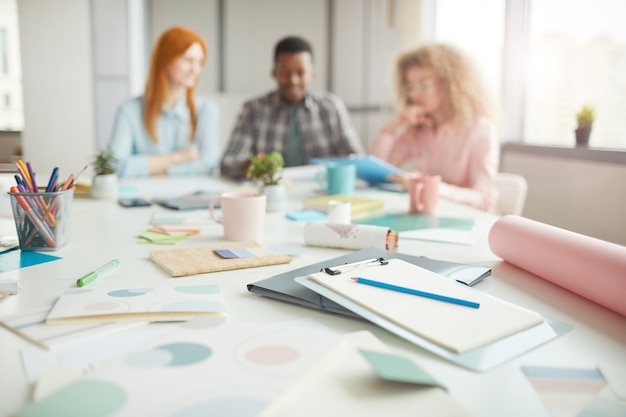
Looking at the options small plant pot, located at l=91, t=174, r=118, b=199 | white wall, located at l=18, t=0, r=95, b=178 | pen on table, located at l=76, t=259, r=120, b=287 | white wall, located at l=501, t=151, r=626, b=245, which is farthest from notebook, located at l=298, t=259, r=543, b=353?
white wall, located at l=18, t=0, r=95, b=178

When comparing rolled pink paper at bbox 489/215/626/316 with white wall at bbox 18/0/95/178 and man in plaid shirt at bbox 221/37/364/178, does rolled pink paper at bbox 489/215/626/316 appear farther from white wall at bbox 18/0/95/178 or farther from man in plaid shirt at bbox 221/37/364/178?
white wall at bbox 18/0/95/178

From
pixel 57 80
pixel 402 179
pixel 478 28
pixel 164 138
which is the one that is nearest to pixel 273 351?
pixel 402 179

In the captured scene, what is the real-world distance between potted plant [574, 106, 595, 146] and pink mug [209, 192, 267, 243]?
1939 millimetres

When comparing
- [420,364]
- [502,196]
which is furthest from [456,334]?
[502,196]

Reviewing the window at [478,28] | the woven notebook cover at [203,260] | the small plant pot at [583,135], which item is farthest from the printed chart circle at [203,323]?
the window at [478,28]

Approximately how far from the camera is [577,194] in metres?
2.45

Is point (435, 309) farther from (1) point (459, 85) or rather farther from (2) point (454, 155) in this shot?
(1) point (459, 85)

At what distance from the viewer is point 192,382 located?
470 mm

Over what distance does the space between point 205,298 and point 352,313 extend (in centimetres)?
20

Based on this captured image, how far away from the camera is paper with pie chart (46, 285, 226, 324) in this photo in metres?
0.65

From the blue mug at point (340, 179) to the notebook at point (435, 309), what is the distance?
95 cm

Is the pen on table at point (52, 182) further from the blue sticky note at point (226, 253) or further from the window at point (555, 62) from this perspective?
the window at point (555, 62)

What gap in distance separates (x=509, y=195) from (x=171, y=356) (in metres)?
1.84

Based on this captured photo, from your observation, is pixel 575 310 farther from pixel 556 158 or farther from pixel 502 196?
pixel 556 158
